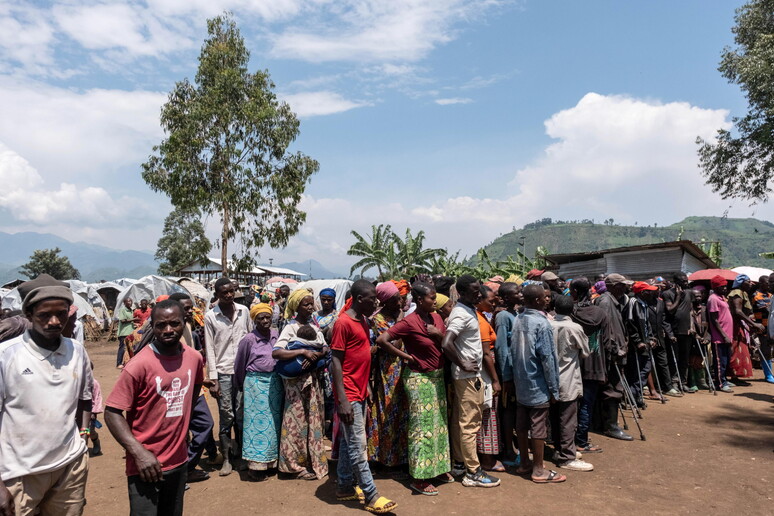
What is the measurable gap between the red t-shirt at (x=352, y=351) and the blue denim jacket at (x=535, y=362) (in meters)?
1.61

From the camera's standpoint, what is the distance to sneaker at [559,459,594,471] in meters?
5.17

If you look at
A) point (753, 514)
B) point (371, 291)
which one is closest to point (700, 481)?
point (753, 514)

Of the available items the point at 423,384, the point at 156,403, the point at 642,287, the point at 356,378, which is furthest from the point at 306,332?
the point at 642,287

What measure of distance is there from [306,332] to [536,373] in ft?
7.38

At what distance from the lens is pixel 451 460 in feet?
16.5

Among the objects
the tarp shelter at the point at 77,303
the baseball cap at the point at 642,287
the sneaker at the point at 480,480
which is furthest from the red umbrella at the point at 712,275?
the tarp shelter at the point at 77,303

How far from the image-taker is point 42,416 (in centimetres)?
253

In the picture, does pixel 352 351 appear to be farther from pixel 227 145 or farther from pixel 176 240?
pixel 176 240

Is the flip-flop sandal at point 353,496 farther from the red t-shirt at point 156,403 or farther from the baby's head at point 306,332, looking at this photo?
the red t-shirt at point 156,403

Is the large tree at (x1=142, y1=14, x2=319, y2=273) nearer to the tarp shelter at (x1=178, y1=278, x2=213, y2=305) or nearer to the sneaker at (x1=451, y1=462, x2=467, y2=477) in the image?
the tarp shelter at (x1=178, y1=278, x2=213, y2=305)

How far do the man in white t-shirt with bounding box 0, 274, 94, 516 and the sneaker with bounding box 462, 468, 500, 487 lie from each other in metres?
3.27

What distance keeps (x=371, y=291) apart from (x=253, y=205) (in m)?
16.8

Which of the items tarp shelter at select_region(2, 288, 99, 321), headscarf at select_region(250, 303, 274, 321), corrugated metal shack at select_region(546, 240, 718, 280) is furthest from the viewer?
tarp shelter at select_region(2, 288, 99, 321)

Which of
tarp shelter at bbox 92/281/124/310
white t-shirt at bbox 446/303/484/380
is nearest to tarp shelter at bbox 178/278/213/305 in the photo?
tarp shelter at bbox 92/281/124/310
